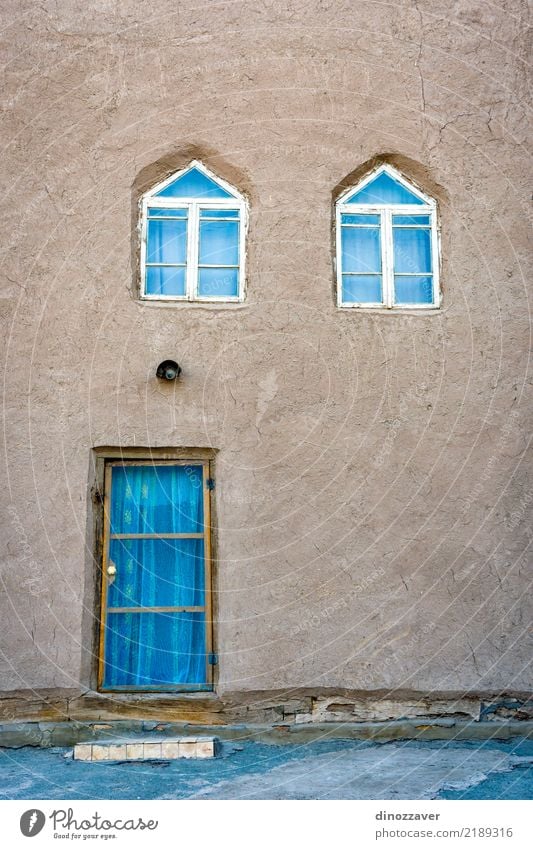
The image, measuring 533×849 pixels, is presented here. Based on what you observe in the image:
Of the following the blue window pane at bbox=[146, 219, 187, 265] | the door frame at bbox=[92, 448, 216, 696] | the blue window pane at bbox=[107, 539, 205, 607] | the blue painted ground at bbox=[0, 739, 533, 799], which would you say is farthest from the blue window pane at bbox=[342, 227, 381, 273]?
the blue painted ground at bbox=[0, 739, 533, 799]

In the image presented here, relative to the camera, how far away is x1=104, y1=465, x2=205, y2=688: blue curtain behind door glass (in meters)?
7.44

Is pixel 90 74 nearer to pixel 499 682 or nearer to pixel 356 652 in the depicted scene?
pixel 356 652

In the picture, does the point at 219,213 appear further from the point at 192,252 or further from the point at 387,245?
the point at 387,245

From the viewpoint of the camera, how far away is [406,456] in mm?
7590

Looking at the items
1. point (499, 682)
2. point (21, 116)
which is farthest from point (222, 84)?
point (499, 682)

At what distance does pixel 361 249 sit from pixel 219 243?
123 cm

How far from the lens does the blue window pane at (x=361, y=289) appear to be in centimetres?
795

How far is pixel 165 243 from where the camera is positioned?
26.3ft

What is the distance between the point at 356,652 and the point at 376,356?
2.40m

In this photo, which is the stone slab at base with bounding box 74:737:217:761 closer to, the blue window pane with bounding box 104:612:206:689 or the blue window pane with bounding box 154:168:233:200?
the blue window pane with bounding box 104:612:206:689

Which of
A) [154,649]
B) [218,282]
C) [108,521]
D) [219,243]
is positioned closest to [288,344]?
[218,282]

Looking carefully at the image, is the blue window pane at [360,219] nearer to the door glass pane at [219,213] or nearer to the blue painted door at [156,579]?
the door glass pane at [219,213]

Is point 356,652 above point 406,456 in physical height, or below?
below

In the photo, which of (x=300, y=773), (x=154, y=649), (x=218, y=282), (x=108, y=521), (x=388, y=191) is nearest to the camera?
(x=300, y=773)
